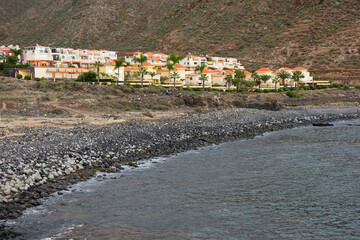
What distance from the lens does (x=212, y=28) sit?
402 feet

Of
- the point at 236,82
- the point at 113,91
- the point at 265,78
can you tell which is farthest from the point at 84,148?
the point at 265,78

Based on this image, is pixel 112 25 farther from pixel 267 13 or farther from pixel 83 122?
pixel 83 122

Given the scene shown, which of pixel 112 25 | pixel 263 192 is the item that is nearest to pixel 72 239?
pixel 263 192

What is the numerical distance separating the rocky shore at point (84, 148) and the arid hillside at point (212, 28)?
225ft

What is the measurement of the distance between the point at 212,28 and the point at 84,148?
348ft

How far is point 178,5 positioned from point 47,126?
398 feet

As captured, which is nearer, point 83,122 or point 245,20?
point 83,122

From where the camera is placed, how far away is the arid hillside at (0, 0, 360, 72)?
10556 centimetres

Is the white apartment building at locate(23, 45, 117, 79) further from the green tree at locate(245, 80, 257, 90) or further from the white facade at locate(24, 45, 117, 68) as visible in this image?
the green tree at locate(245, 80, 257, 90)

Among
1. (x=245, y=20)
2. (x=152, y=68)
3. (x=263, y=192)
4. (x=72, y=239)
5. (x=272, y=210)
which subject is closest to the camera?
(x=72, y=239)

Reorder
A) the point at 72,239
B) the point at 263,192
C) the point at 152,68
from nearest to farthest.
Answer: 1. the point at 72,239
2. the point at 263,192
3. the point at 152,68

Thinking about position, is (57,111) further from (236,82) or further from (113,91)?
(236,82)

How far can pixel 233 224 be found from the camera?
14.1 metres

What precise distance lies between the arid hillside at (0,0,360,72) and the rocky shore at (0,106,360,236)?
6847 centimetres
